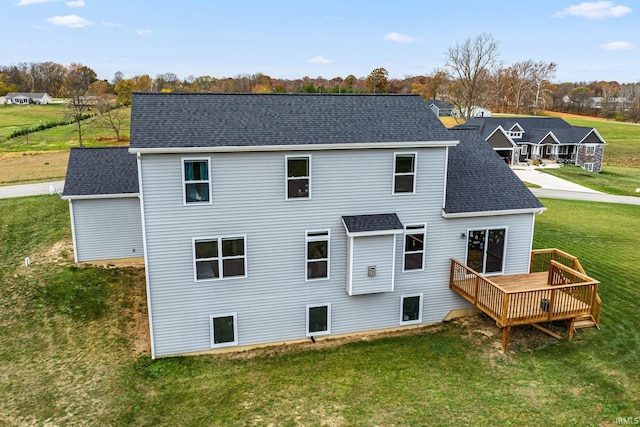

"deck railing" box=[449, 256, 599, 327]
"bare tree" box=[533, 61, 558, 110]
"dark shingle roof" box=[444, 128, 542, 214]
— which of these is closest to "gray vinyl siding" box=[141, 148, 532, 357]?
"dark shingle roof" box=[444, 128, 542, 214]

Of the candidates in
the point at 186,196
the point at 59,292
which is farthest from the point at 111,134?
the point at 186,196

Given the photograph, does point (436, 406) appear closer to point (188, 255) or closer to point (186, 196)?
point (188, 255)

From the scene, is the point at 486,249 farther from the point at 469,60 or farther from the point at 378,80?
the point at 378,80

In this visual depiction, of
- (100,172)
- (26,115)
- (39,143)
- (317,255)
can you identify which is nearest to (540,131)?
(317,255)

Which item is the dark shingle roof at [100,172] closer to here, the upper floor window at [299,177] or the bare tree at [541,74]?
the upper floor window at [299,177]

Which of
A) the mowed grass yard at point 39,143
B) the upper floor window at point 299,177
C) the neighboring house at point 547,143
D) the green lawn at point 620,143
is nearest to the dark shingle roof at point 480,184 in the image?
the upper floor window at point 299,177

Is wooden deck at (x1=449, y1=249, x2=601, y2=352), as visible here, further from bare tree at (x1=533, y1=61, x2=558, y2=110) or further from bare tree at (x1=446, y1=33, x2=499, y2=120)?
bare tree at (x1=533, y1=61, x2=558, y2=110)
